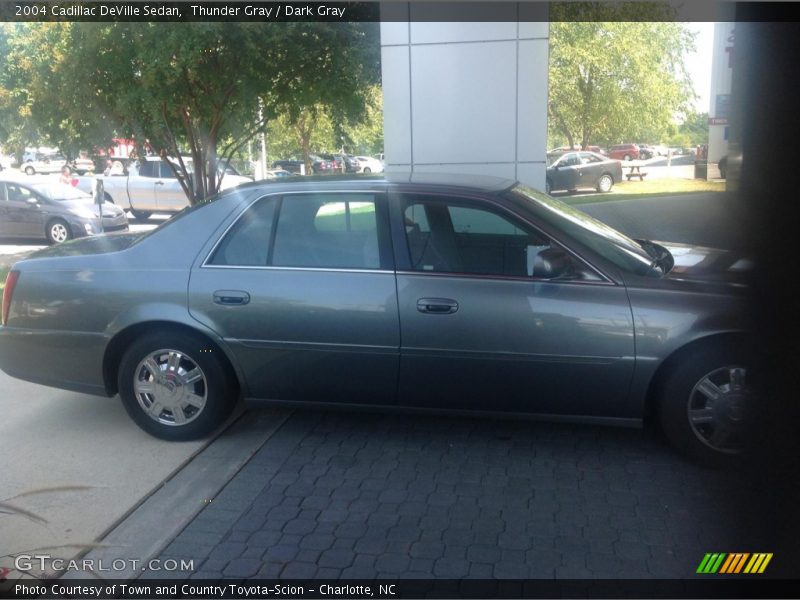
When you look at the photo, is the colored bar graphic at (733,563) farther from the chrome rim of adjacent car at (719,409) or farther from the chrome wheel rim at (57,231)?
the chrome wheel rim at (57,231)

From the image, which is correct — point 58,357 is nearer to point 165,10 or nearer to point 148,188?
point 165,10

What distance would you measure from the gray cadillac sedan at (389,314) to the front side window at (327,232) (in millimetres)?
12

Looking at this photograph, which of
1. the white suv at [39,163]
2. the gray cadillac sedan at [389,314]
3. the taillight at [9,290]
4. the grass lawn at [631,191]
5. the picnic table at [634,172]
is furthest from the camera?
the white suv at [39,163]

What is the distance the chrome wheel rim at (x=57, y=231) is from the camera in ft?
51.5

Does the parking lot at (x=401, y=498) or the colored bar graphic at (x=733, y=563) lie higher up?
the colored bar graphic at (x=733, y=563)

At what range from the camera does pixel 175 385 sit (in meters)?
4.89

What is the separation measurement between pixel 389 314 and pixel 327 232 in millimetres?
678

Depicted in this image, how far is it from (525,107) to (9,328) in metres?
5.40

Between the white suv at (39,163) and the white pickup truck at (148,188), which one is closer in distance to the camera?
the white pickup truck at (148,188)

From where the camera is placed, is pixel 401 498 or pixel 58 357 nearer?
pixel 401 498

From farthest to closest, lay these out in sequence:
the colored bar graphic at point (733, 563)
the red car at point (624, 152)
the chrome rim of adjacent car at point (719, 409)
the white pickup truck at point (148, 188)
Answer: the red car at point (624, 152), the white pickup truck at point (148, 188), the chrome rim of adjacent car at point (719, 409), the colored bar graphic at point (733, 563)

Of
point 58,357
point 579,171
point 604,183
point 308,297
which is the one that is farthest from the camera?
point 604,183

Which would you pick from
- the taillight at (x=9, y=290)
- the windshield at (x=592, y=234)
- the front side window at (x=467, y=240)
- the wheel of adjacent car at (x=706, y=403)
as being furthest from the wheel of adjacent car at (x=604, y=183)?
the taillight at (x=9, y=290)

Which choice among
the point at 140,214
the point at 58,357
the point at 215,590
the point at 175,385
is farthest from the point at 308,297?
the point at 140,214
